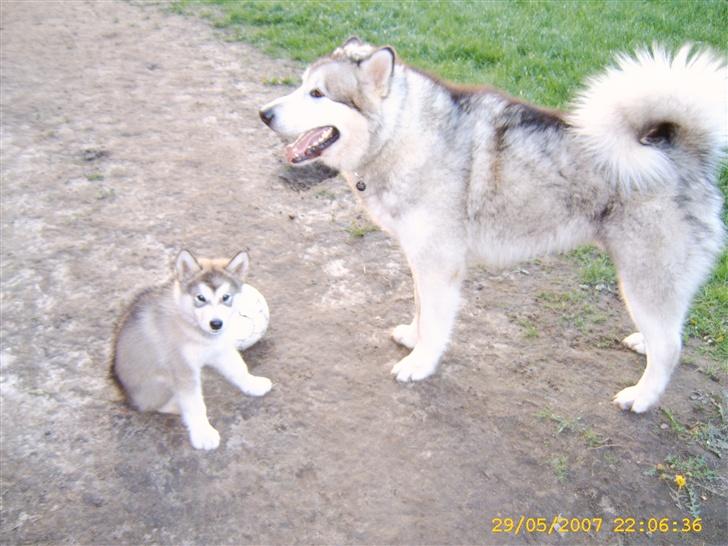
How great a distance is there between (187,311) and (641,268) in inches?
93.0

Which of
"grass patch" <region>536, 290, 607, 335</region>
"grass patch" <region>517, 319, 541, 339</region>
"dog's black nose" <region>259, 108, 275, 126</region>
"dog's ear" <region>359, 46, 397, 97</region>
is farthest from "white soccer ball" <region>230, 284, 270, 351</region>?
"grass patch" <region>536, 290, 607, 335</region>

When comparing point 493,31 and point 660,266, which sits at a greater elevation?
point 660,266

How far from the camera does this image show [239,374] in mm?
3695

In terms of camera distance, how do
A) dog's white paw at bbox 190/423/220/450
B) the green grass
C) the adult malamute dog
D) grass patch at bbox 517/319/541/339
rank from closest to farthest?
1. the adult malamute dog
2. dog's white paw at bbox 190/423/220/450
3. grass patch at bbox 517/319/541/339
4. the green grass

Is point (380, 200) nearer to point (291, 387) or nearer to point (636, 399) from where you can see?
point (291, 387)

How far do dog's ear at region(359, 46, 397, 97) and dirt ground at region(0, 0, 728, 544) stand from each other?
1603 mm

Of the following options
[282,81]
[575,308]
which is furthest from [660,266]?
[282,81]

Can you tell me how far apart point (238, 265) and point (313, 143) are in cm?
80

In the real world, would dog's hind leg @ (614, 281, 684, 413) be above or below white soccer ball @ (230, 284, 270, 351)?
above

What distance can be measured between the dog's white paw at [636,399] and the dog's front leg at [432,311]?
108cm

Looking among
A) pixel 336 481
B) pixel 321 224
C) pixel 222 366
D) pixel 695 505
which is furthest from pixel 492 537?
pixel 321 224

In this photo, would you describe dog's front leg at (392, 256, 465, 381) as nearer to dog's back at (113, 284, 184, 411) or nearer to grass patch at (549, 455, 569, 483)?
grass patch at (549, 455, 569, 483)

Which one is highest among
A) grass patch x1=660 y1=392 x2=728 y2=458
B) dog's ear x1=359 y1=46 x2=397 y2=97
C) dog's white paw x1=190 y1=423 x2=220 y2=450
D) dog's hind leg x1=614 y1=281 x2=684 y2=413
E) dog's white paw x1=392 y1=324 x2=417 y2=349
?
dog's ear x1=359 y1=46 x2=397 y2=97

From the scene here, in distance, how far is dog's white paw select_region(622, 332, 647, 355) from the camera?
4.25 m
